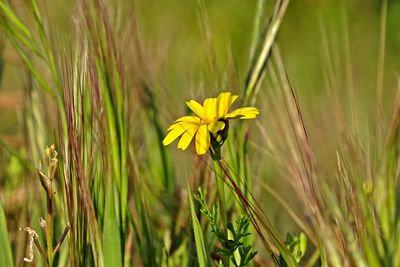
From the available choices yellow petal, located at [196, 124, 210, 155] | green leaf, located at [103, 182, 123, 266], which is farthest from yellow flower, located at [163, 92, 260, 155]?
green leaf, located at [103, 182, 123, 266]

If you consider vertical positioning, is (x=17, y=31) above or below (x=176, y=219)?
above

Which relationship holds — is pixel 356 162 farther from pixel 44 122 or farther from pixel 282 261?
pixel 44 122

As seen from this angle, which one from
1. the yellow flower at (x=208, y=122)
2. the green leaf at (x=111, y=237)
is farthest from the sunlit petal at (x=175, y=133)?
the green leaf at (x=111, y=237)

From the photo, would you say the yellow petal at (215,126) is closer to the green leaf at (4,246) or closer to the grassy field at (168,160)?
the grassy field at (168,160)

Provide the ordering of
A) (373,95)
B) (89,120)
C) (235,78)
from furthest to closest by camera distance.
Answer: (373,95) → (235,78) → (89,120)

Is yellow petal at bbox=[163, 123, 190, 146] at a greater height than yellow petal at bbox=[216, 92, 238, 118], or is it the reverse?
yellow petal at bbox=[216, 92, 238, 118]

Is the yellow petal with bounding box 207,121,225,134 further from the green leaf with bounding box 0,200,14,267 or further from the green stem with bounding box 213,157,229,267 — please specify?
the green leaf with bounding box 0,200,14,267

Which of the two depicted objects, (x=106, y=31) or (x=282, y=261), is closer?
(x=282, y=261)

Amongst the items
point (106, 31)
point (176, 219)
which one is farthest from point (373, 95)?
point (106, 31)
